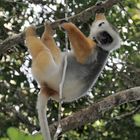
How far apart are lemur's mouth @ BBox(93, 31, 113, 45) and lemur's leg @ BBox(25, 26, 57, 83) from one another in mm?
753

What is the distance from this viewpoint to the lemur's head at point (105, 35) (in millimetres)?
4943

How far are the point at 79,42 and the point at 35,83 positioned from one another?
65.6 inches

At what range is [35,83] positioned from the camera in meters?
6.06

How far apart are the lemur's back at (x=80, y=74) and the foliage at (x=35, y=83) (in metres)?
0.87

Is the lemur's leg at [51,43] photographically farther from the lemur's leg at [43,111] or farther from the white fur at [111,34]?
the white fur at [111,34]

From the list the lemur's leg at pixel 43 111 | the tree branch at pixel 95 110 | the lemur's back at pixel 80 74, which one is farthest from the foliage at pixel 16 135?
the lemur's back at pixel 80 74

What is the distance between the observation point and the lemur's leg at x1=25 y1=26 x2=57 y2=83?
4.46 meters

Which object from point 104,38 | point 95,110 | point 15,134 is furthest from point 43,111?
point 15,134

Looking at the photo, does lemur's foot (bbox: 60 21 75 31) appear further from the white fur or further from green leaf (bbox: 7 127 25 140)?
green leaf (bbox: 7 127 25 140)

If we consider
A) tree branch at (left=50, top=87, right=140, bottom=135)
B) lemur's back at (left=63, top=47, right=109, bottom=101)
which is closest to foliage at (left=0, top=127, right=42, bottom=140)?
tree branch at (left=50, top=87, right=140, bottom=135)

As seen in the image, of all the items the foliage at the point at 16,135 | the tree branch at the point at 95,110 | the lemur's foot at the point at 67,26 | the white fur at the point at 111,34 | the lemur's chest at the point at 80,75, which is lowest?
the foliage at the point at 16,135

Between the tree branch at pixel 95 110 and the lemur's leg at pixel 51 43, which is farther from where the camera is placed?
the lemur's leg at pixel 51 43

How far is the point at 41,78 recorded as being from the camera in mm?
4508

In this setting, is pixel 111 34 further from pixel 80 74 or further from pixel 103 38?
pixel 80 74
